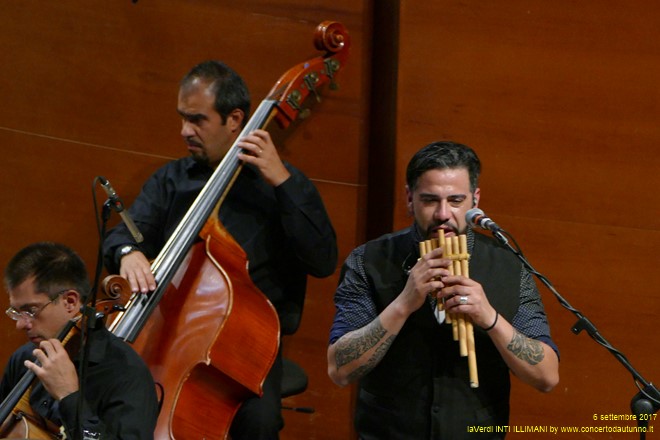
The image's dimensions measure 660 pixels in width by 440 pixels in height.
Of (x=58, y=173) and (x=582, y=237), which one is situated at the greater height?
(x=58, y=173)

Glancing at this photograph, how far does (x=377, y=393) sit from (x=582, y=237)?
52.8 inches

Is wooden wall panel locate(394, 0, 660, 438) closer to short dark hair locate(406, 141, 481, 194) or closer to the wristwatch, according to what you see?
short dark hair locate(406, 141, 481, 194)

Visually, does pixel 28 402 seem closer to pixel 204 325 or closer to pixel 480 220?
pixel 204 325

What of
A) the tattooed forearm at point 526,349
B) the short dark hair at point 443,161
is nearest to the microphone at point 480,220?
the short dark hair at point 443,161

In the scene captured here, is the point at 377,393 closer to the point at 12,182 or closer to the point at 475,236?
the point at 475,236

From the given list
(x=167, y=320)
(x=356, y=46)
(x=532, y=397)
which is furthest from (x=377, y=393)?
(x=356, y=46)

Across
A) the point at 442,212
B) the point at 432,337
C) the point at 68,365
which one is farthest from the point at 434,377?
the point at 68,365

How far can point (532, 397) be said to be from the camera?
14.0 ft

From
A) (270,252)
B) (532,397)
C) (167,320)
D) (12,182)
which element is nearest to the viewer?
(167,320)

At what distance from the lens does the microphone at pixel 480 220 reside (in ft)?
9.46

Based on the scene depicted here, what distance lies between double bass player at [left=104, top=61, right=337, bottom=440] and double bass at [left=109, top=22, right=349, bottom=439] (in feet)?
0.55

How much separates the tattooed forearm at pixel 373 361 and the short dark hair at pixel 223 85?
49.1 inches

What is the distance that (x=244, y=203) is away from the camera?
4023 mm

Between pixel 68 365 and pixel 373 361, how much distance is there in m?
0.87
